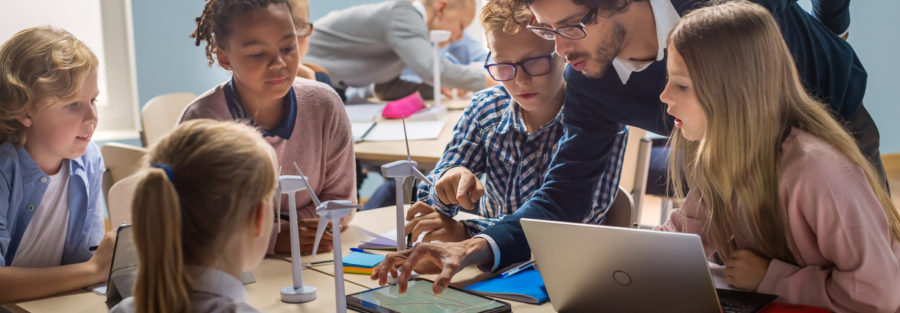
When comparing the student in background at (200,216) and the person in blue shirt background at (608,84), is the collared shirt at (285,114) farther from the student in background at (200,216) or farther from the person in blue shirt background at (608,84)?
the student in background at (200,216)

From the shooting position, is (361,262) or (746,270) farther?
(361,262)

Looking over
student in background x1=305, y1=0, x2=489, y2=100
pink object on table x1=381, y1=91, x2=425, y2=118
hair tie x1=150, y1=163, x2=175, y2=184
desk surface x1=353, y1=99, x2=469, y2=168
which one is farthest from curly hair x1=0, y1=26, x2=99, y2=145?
student in background x1=305, y1=0, x2=489, y2=100

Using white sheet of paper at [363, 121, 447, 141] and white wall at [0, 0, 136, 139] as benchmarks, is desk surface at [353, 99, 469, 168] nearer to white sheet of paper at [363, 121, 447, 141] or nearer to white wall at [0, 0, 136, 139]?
white sheet of paper at [363, 121, 447, 141]

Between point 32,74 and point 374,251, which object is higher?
point 32,74

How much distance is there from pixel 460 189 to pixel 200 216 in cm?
81

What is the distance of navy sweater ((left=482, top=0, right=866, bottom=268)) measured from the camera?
1.67 m

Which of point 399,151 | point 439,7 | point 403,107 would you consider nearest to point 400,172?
point 399,151

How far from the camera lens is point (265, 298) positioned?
1498 mm

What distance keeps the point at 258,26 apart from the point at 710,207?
1023 millimetres

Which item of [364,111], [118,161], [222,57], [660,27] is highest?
[660,27]

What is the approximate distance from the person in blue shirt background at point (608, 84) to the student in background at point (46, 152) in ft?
2.43

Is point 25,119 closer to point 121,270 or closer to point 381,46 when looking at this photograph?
point 121,270

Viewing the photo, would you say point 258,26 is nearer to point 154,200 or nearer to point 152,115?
point 154,200

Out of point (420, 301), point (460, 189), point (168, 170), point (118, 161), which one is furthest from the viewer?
point (118, 161)
